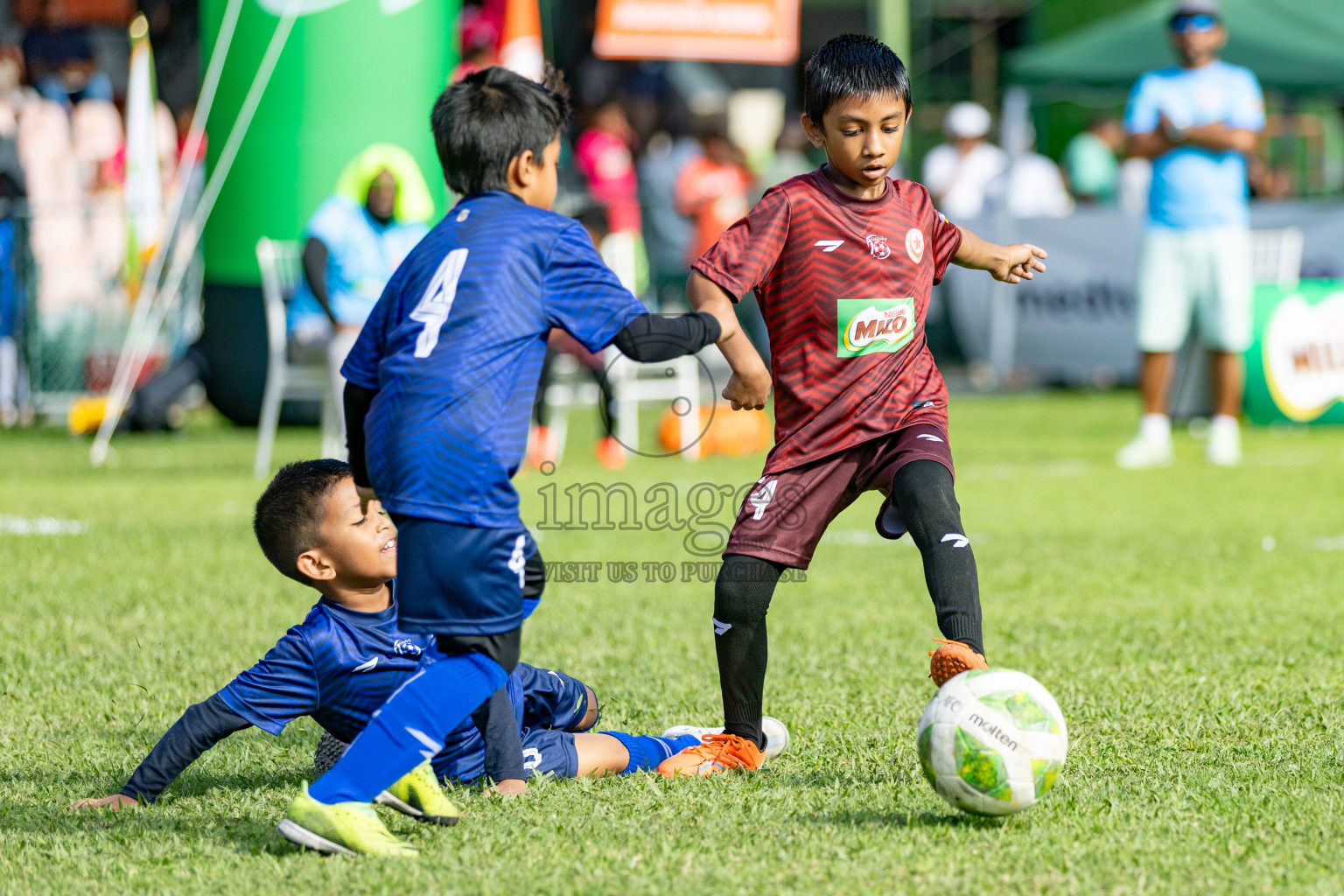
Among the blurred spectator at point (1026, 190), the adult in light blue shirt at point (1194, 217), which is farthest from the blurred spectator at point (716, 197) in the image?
the adult in light blue shirt at point (1194, 217)

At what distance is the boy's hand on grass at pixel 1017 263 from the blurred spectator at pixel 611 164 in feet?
34.8

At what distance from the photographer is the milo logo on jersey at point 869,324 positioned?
389 centimetres

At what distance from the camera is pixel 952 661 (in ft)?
11.6

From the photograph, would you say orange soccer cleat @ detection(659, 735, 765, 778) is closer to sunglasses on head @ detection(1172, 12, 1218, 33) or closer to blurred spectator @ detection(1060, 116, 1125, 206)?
sunglasses on head @ detection(1172, 12, 1218, 33)

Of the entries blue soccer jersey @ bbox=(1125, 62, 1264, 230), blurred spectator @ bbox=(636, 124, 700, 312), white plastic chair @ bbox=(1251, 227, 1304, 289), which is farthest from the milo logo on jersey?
blurred spectator @ bbox=(636, 124, 700, 312)

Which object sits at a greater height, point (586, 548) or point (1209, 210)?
point (1209, 210)

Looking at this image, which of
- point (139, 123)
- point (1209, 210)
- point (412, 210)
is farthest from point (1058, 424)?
point (139, 123)

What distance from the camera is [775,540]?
3795 mm

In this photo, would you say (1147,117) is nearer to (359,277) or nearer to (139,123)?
(359,277)

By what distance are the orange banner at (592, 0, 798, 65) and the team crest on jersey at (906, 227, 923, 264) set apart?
11914mm

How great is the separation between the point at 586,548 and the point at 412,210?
362cm

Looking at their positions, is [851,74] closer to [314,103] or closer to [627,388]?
[627,388]

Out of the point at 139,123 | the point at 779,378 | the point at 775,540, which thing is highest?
the point at 139,123

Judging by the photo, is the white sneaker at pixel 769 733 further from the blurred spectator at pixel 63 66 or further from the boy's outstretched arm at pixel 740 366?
the blurred spectator at pixel 63 66
